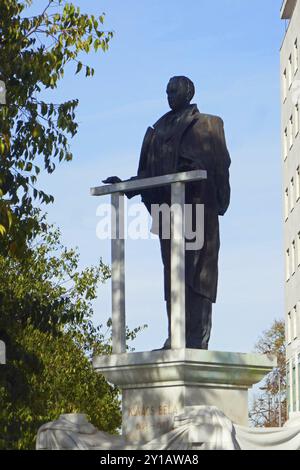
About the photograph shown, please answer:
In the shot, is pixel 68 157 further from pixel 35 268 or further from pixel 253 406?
pixel 253 406

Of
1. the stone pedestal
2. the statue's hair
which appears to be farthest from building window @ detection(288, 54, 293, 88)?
the stone pedestal

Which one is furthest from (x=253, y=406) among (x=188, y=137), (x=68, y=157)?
(x=188, y=137)

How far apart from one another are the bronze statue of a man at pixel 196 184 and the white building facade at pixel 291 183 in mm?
37788

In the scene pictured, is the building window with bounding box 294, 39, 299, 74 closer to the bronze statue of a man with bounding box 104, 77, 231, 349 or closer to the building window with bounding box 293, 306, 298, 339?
the building window with bounding box 293, 306, 298, 339

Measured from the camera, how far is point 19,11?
60.0 ft

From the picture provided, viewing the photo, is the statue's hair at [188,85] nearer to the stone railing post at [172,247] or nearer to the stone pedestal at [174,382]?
the stone railing post at [172,247]

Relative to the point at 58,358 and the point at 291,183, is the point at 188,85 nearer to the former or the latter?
the point at 58,358

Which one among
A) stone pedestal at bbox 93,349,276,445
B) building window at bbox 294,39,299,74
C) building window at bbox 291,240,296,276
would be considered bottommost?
stone pedestal at bbox 93,349,276,445

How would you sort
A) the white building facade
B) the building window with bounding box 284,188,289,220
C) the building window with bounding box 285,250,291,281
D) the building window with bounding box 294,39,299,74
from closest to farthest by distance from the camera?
the white building facade < the building window with bounding box 294,39,299,74 < the building window with bounding box 285,250,291,281 < the building window with bounding box 284,188,289,220

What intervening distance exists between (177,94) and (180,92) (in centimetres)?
4

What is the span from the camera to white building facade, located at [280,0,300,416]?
175 feet

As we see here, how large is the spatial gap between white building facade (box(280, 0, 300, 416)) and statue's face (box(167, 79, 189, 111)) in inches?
1482

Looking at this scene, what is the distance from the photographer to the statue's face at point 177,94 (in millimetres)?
13680
